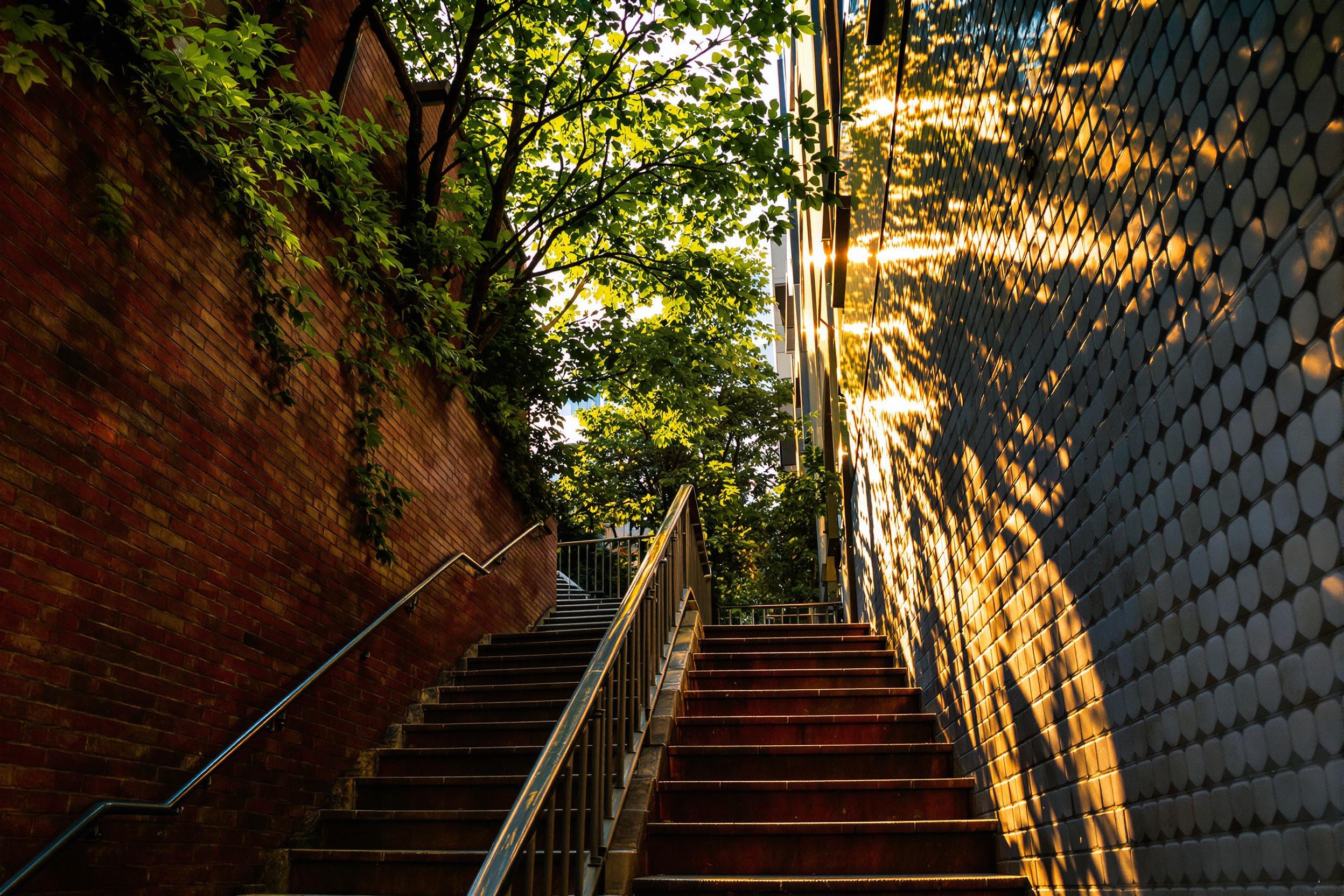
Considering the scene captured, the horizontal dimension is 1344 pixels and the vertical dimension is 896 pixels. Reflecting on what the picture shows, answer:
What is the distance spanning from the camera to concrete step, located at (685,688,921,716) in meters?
5.26

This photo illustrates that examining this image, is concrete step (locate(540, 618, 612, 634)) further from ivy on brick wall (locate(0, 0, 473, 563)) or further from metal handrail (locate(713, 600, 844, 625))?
ivy on brick wall (locate(0, 0, 473, 563))

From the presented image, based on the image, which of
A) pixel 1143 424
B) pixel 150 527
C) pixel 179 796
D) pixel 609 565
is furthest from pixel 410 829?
pixel 609 565

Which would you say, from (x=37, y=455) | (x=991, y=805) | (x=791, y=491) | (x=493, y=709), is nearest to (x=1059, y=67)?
(x=991, y=805)

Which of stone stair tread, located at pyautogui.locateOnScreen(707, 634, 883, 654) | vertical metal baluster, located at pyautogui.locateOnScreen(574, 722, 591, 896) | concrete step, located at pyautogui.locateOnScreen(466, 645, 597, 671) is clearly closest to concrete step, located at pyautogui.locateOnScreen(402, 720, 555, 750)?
concrete step, located at pyautogui.locateOnScreen(466, 645, 597, 671)

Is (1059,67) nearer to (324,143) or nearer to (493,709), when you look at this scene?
(324,143)

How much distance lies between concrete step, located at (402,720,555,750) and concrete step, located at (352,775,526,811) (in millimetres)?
593

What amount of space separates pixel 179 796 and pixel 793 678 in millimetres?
3499

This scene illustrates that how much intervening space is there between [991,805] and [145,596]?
3.53 meters

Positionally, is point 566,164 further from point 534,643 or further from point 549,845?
point 549,845

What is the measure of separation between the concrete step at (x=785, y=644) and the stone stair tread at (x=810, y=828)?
108 inches

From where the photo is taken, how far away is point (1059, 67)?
7.06ft

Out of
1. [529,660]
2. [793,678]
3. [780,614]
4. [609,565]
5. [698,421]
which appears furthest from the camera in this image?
[780,614]

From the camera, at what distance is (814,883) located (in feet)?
Answer: 11.0

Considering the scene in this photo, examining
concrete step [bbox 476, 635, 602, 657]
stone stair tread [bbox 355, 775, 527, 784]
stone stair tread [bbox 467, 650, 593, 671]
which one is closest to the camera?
stone stair tread [bbox 355, 775, 527, 784]
